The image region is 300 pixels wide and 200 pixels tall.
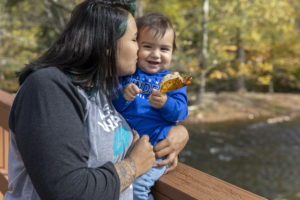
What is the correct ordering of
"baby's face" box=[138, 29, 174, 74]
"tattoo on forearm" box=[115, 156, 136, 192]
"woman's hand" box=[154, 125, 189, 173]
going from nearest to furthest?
1. "tattoo on forearm" box=[115, 156, 136, 192]
2. "woman's hand" box=[154, 125, 189, 173]
3. "baby's face" box=[138, 29, 174, 74]

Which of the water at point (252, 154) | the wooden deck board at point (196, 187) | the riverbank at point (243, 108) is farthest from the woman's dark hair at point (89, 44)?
the riverbank at point (243, 108)

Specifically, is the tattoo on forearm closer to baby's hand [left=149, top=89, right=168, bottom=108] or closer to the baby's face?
baby's hand [left=149, top=89, right=168, bottom=108]

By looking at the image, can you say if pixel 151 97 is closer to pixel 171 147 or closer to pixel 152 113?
pixel 152 113

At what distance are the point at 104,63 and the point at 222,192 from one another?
2.11ft

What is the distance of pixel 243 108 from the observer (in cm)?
1059

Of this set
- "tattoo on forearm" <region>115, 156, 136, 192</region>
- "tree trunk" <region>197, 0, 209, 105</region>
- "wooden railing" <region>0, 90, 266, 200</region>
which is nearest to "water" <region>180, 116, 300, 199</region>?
"tree trunk" <region>197, 0, 209, 105</region>

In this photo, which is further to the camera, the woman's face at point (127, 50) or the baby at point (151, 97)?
the baby at point (151, 97)

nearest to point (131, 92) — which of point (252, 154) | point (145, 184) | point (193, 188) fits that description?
point (145, 184)

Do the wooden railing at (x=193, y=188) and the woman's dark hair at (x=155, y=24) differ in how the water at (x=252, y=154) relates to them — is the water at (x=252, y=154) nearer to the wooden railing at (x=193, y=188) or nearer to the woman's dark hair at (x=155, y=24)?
the woman's dark hair at (x=155, y=24)

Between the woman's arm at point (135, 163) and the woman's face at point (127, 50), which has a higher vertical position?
the woman's face at point (127, 50)

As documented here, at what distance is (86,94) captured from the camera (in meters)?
1.09

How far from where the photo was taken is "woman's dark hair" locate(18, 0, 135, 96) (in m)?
1.08

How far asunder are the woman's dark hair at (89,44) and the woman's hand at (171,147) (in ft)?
1.34

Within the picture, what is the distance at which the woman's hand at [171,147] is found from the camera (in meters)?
1.36
